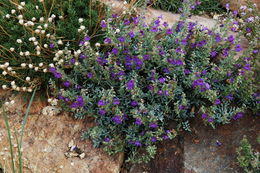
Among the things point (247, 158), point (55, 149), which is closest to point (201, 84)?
point (247, 158)

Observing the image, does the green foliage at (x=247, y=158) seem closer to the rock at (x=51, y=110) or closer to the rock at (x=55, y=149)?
the rock at (x=55, y=149)

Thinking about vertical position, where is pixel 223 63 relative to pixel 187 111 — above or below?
above

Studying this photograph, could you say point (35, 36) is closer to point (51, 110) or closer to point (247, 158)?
point (51, 110)

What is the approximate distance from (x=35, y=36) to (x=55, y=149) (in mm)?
1359

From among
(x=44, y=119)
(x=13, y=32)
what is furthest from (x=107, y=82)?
(x=13, y=32)

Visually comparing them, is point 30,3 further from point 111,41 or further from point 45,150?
point 45,150

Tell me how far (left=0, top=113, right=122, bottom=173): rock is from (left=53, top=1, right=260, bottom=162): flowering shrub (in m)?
0.14


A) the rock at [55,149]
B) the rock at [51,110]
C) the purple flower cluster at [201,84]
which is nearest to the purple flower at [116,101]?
the rock at [55,149]

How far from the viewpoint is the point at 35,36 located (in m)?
3.69

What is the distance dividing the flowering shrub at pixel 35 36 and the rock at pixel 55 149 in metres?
0.47

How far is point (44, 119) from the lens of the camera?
367cm

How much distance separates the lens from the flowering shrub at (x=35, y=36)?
3621 mm

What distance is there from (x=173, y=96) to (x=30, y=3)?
7.33 ft

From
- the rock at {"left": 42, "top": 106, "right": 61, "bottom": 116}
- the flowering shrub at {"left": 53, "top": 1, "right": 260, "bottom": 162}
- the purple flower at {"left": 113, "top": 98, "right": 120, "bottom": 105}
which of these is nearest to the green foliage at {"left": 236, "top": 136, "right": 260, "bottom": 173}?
the flowering shrub at {"left": 53, "top": 1, "right": 260, "bottom": 162}
